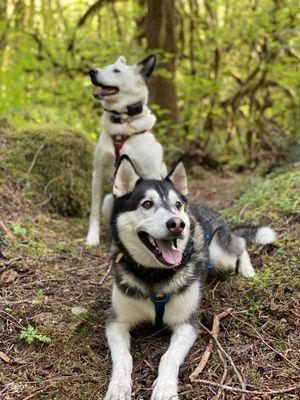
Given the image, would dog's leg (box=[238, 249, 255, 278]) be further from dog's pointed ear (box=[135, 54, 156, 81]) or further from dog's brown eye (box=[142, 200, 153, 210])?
dog's pointed ear (box=[135, 54, 156, 81])

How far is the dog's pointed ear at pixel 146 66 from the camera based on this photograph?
18.2ft

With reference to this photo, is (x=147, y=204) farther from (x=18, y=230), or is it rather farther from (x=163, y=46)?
(x=163, y=46)

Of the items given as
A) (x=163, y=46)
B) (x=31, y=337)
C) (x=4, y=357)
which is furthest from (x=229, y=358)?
(x=163, y=46)

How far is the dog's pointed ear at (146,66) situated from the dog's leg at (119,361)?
3.53 metres

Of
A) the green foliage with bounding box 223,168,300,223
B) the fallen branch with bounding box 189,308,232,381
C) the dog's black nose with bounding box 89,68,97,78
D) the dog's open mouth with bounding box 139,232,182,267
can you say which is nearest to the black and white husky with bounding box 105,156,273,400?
the dog's open mouth with bounding box 139,232,182,267

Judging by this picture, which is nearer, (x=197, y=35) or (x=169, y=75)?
(x=169, y=75)

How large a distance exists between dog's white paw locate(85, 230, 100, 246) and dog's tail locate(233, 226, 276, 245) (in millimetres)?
1748

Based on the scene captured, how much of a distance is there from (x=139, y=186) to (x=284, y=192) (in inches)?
102

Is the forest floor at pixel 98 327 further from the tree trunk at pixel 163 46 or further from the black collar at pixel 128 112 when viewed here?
the tree trunk at pixel 163 46

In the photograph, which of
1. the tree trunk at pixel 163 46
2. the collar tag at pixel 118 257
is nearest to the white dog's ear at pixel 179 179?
the collar tag at pixel 118 257

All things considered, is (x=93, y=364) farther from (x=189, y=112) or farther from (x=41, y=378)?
(x=189, y=112)

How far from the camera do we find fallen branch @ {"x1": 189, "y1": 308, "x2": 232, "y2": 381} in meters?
2.69

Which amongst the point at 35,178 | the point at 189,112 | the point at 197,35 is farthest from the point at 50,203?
the point at 197,35

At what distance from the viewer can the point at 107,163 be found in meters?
5.57
